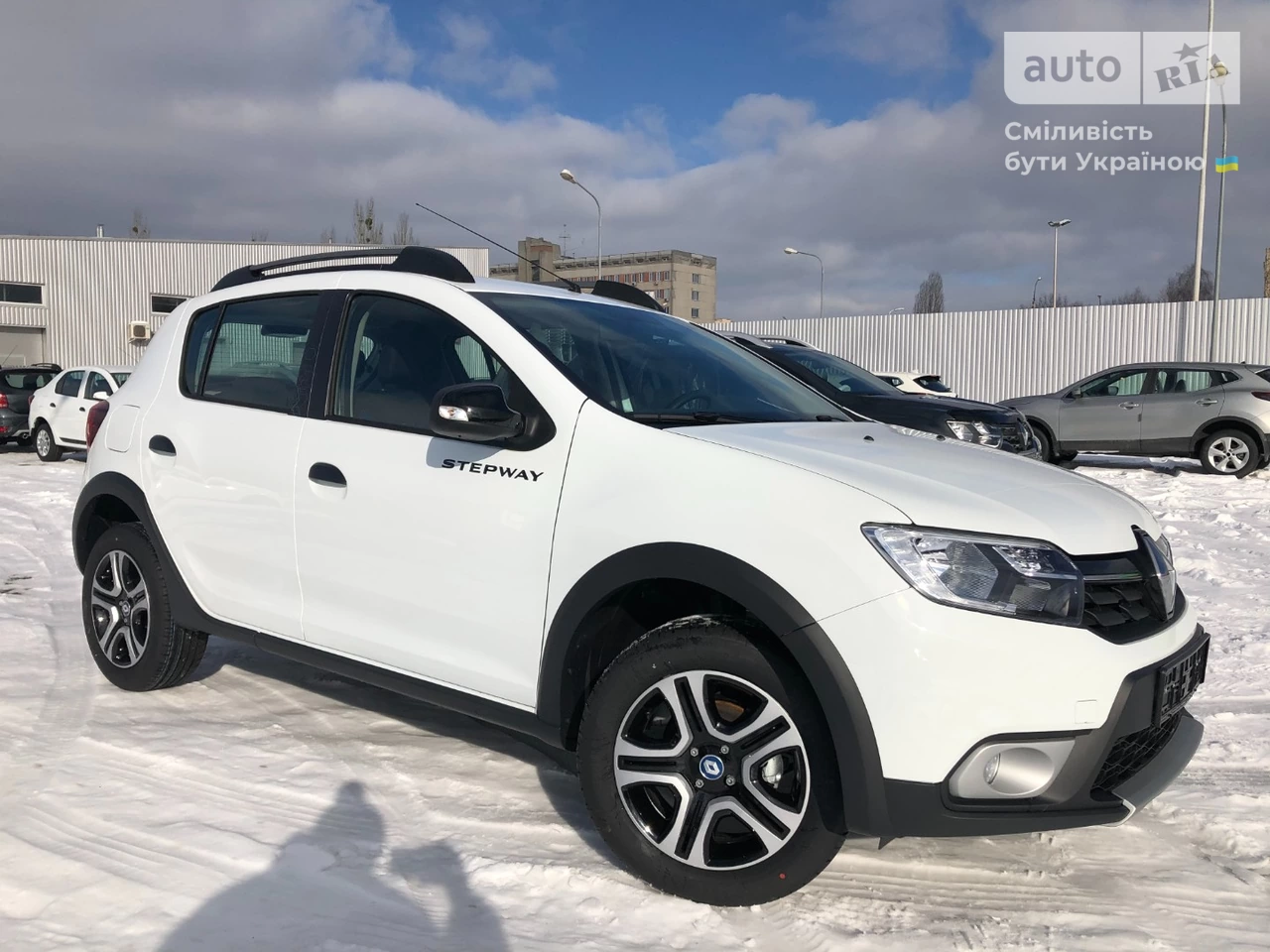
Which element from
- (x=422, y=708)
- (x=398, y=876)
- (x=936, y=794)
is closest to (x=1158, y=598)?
(x=936, y=794)

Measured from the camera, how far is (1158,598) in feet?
8.93

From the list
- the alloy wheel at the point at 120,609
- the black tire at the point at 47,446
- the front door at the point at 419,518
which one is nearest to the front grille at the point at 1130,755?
the front door at the point at 419,518

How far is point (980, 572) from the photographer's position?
2391 millimetres

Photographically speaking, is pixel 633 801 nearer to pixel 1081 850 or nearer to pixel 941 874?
pixel 941 874

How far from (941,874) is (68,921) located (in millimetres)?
2377

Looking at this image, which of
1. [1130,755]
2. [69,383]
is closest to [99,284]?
[69,383]

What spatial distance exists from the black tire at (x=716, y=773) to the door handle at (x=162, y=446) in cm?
229

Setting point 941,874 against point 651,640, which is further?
point 941,874

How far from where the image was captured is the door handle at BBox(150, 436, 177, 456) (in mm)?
4148

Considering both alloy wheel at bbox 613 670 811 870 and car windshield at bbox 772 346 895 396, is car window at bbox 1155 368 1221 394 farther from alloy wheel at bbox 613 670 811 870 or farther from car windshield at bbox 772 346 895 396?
Answer: alloy wheel at bbox 613 670 811 870

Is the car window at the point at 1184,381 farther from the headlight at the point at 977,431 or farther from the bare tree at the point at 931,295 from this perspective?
the bare tree at the point at 931,295

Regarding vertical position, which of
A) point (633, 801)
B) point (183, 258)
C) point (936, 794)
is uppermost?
point (183, 258)

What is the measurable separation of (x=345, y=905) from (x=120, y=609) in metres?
2.38

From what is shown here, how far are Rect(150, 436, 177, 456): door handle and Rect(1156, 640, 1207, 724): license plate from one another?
3607 mm
